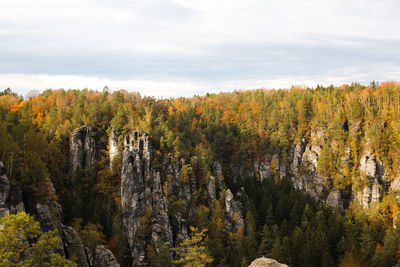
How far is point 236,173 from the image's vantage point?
9650 centimetres

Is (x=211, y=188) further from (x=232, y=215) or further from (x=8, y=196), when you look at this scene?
(x=8, y=196)

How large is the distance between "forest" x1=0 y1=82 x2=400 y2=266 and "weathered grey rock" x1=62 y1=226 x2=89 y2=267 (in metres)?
4.52

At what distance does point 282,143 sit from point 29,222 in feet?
270

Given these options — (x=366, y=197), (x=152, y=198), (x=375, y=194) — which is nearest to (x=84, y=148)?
(x=152, y=198)

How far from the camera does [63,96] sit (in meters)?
79.6

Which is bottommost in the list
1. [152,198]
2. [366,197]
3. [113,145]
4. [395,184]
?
[366,197]

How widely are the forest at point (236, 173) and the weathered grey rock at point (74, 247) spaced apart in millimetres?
4520

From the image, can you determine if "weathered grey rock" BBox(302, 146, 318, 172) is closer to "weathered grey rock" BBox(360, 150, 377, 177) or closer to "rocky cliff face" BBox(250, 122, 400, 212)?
"rocky cliff face" BBox(250, 122, 400, 212)

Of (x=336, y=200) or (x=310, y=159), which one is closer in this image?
(x=336, y=200)

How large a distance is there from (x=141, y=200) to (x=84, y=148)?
1870 centimetres

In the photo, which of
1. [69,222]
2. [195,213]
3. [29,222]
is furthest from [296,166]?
[29,222]

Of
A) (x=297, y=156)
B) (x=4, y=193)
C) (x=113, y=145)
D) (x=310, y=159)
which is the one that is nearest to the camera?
(x=4, y=193)

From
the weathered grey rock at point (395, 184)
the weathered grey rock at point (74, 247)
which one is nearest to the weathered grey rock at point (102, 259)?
the weathered grey rock at point (74, 247)

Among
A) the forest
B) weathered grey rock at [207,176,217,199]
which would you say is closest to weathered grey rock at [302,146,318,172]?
the forest
